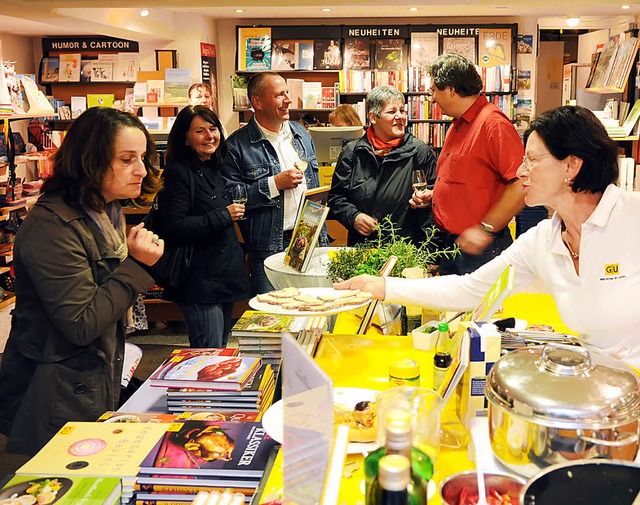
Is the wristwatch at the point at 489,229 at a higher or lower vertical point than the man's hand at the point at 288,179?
lower

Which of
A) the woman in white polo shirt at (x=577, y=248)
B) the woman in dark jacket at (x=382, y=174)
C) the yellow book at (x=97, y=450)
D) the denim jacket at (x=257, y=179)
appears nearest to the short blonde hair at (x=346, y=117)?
the woman in dark jacket at (x=382, y=174)

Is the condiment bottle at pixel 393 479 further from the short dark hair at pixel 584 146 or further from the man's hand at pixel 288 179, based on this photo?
the man's hand at pixel 288 179

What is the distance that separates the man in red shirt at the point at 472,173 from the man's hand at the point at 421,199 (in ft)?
0.21

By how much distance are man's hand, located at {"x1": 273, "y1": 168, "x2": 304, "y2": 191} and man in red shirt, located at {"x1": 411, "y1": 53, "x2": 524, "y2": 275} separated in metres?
0.74

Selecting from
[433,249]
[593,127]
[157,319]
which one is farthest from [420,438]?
[157,319]

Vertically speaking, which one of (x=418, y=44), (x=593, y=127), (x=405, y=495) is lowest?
(x=405, y=495)

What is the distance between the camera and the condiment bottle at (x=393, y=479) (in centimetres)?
87

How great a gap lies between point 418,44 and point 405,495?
888cm

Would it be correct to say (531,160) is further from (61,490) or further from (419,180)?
(61,490)

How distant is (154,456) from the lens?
1520mm

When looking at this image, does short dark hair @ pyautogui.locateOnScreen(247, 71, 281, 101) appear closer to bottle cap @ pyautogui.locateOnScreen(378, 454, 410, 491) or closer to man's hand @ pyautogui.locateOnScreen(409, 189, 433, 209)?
man's hand @ pyautogui.locateOnScreen(409, 189, 433, 209)

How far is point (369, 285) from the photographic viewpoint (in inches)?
90.3

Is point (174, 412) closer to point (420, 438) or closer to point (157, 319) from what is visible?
point (420, 438)

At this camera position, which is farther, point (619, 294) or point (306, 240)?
point (306, 240)
